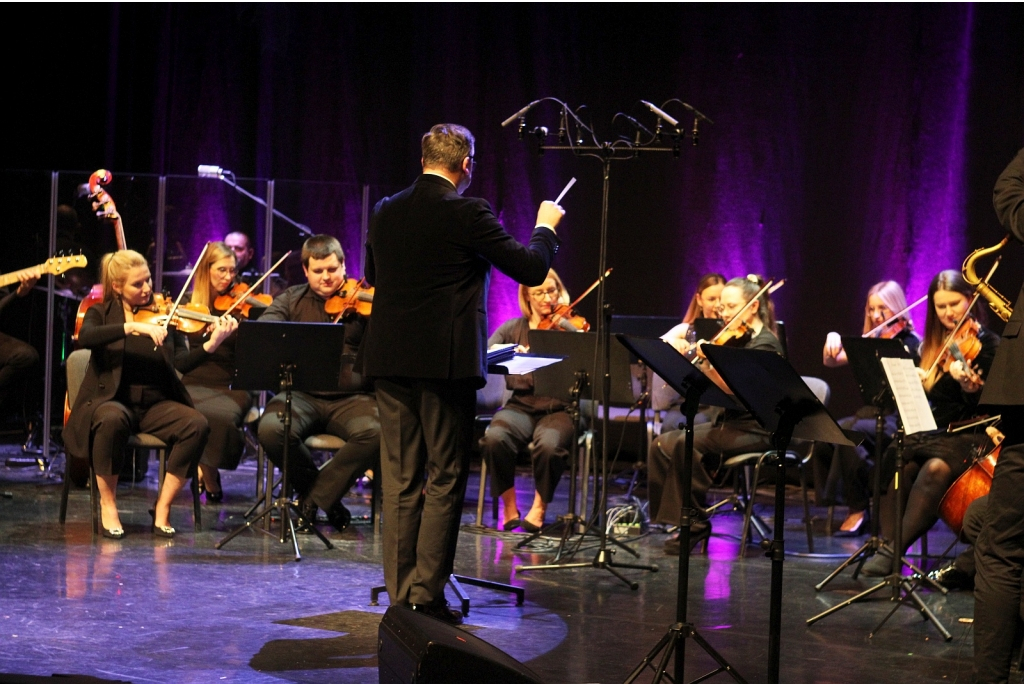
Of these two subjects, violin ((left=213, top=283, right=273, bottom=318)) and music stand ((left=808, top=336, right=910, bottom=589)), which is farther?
violin ((left=213, top=283, right=273, bottom=318))

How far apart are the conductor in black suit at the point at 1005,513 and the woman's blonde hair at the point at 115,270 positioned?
3.91m

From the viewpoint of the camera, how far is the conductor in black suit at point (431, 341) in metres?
3.64

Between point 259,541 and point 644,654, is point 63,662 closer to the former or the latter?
point 644,654

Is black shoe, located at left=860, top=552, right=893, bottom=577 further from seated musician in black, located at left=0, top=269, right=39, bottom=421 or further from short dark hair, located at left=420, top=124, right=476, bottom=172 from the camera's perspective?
seated musician in black, located at left=0, top=269, right=39, bottom=421

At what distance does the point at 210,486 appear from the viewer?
6.43m

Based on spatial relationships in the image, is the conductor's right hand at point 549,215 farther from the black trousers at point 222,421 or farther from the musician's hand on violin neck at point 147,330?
the black trousers at point 222,421

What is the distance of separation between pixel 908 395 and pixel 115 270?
3522mm

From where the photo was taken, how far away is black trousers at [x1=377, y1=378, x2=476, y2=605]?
371 cm

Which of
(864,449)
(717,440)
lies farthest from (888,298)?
(717,440)

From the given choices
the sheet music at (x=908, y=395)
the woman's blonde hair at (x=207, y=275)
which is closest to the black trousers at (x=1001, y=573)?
the sheet music at (x=908, y=395)

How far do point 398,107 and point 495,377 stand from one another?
2.98 meters

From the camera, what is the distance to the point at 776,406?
2.91m

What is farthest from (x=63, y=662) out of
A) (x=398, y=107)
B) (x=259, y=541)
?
(x=398, y=107)

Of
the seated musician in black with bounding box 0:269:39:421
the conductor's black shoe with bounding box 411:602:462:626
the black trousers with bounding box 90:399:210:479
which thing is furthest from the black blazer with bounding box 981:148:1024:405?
the seated musician in black with bounding box 0:269:39:421
